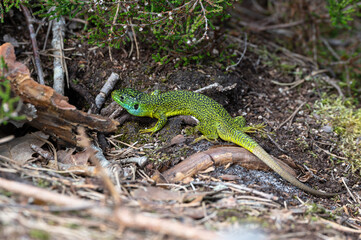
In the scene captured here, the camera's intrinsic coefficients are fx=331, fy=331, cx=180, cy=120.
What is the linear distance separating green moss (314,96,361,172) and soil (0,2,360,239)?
155mm

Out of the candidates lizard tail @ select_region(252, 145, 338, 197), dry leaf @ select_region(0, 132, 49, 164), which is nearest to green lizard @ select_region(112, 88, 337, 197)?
lizard tail @ select_region(252, 145, 338, 197)

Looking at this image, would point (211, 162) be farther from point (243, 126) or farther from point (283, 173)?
point (243, 126)

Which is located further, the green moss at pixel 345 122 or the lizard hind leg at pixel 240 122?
the green moss at pixel 345 122

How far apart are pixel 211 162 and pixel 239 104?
72.8 inches

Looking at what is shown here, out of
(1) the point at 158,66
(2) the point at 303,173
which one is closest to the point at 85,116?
(1) the point at 158,66

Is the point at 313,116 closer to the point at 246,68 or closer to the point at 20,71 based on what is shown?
the point at 246,68

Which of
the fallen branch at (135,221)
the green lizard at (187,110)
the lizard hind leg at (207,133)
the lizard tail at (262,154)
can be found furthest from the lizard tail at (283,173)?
the fallen branch at (135,221)

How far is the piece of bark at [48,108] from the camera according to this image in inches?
136

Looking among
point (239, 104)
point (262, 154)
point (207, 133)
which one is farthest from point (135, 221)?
point (239, 104)

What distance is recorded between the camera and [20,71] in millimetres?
3471

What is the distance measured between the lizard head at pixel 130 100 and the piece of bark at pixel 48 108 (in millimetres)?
736

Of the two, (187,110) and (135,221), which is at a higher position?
(135,221)

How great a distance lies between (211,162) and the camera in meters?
3.87

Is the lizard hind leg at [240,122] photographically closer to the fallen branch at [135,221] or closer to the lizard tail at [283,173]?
the lizard tail at [283,173]
